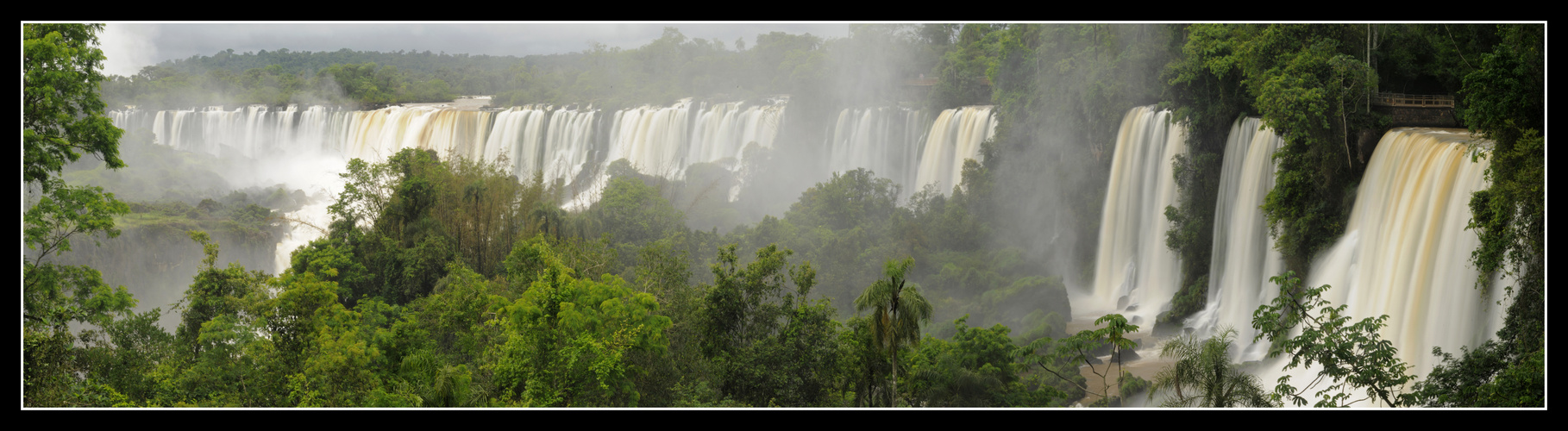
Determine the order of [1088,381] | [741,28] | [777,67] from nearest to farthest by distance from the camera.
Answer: [1088,381] < [741,28] < [777,67]

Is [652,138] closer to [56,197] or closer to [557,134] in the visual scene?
[557,134]

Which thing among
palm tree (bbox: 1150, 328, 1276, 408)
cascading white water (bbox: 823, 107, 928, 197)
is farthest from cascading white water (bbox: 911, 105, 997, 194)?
palm tree (bbox: 1150, 328, 1276, 408)

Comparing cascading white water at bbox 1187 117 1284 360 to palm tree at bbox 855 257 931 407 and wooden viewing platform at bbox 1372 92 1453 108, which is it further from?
palm tree at bbox 855 257 931 407

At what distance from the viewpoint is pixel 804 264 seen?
18.9 metres

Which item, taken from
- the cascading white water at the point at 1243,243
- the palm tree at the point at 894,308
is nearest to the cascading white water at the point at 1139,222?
the cascading white water at the point at 1243,243

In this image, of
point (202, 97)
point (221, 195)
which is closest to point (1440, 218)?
point (221, 195)

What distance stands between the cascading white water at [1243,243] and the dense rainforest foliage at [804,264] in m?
0.88

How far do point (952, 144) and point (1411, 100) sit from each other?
20.3 m

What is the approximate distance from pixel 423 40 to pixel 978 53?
24553 millimetres

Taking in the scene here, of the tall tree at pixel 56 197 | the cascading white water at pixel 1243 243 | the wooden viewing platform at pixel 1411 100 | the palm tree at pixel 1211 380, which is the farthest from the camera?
the cascading white water at pixel 1243 243

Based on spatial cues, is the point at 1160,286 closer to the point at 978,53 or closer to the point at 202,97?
the point at 978,53

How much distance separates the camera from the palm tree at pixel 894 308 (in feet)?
52.3

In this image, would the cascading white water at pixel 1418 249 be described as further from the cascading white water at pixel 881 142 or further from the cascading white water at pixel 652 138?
the cascading white water at pixel 652 138
